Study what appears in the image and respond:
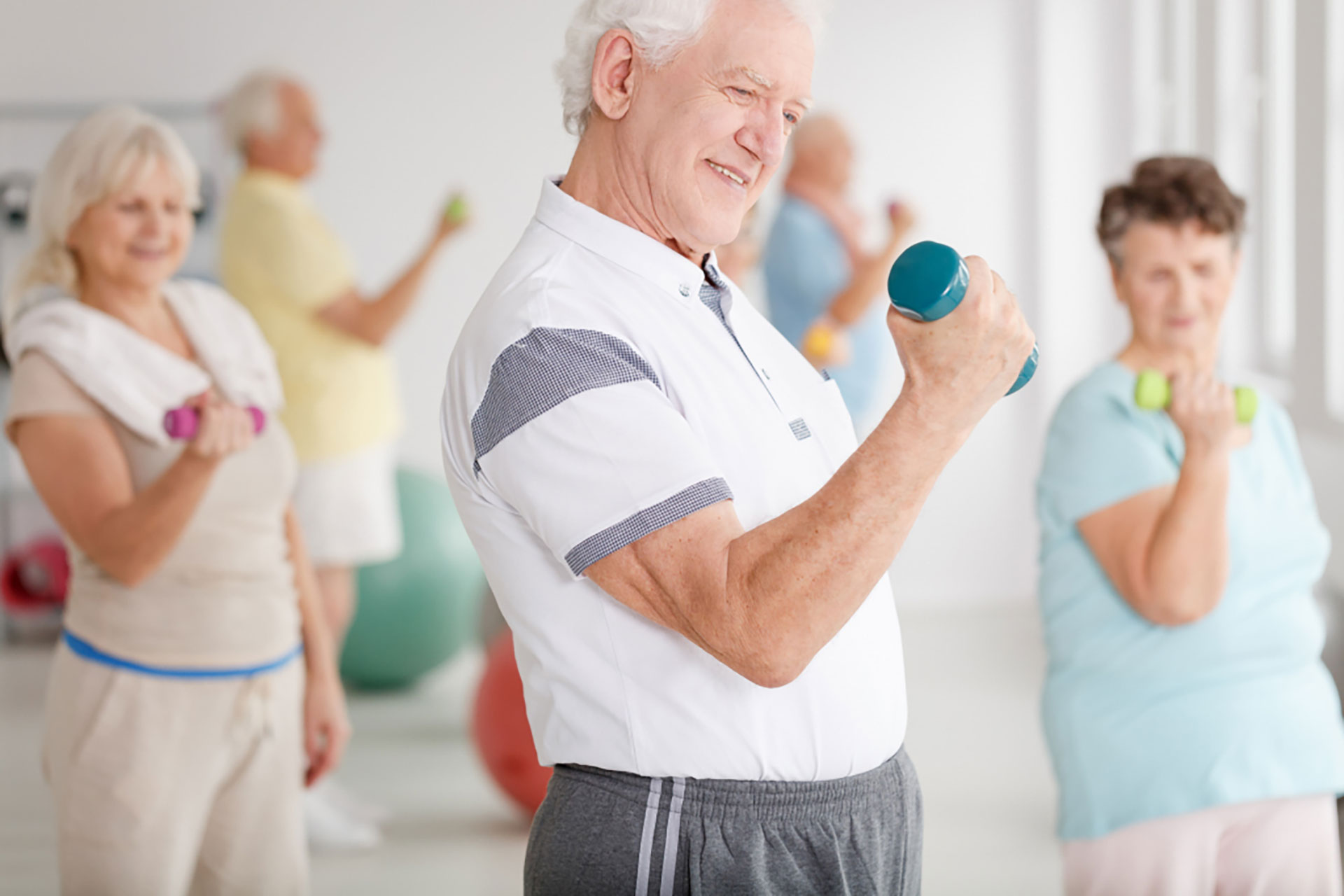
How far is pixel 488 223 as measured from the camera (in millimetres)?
5602

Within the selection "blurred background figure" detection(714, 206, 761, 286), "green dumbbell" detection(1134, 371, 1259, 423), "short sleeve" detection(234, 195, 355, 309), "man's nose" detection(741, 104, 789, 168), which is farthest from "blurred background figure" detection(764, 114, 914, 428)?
"man's nose" detection(741, 104, 789, 168)

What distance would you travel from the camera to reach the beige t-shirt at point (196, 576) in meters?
1.87

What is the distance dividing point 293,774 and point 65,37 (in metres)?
4.47

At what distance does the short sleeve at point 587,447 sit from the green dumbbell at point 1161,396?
0.82 m

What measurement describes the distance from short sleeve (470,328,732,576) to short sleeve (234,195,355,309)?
7.74 ft

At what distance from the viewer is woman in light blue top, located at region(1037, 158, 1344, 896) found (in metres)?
1.68

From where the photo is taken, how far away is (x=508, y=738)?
3088 millimetres

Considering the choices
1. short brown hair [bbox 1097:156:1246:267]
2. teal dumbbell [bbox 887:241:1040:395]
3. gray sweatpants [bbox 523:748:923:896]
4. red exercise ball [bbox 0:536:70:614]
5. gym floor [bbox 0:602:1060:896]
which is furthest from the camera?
red exercise ball [bbox 0:536:70:614]

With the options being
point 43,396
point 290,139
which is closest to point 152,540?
point 43,396

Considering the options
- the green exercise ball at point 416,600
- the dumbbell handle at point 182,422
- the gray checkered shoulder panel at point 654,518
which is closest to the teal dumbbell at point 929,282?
the gray checkered shoulder panel at point 654,518

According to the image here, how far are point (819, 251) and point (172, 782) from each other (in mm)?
2843

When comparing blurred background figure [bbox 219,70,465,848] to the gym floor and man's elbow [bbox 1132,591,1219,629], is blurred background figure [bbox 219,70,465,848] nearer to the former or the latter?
the gym floor

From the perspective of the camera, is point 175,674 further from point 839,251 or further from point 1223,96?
point 1223,96

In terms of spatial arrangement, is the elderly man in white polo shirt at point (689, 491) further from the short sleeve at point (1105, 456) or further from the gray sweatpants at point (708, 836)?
the short sleeve at point (1105, 456)
